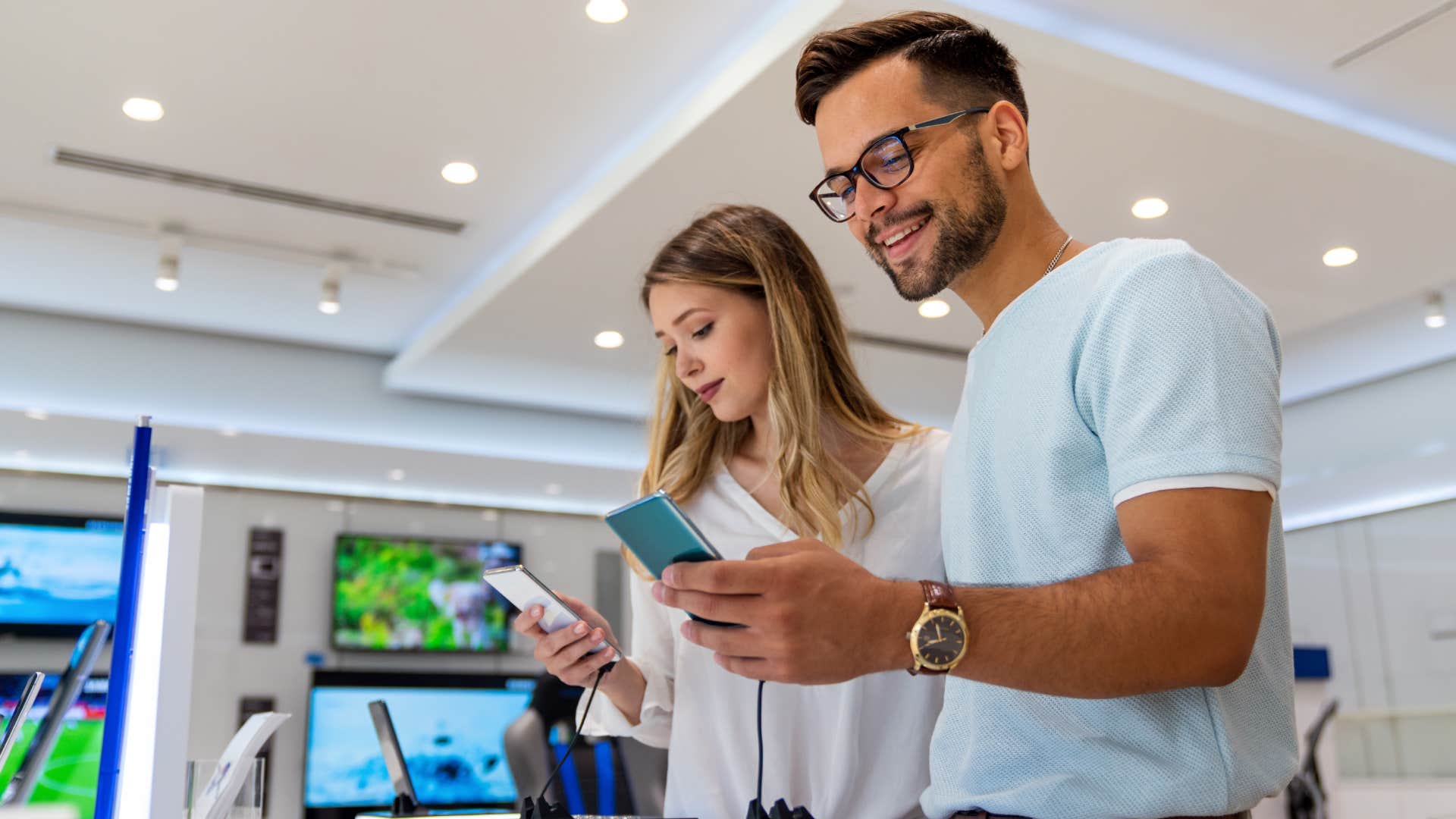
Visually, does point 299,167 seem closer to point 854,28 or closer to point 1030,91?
point 1030,91

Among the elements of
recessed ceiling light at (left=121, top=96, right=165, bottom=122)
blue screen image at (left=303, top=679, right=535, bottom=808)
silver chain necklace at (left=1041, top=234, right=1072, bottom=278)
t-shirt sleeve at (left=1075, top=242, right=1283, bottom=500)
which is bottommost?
blue screen image at (left=303, top=679, right=535, bottom=808)

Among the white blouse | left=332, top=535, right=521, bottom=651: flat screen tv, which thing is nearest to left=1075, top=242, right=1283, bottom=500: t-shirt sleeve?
the white blouse

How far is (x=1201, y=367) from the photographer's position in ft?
2.76

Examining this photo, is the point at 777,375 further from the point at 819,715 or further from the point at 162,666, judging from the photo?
the point at 162,666

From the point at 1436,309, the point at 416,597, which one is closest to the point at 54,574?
the point at 416,597

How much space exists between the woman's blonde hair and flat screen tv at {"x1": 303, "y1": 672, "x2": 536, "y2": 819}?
13.5 ft

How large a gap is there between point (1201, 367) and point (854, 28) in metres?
0.53

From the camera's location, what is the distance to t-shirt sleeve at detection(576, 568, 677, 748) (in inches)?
64.2

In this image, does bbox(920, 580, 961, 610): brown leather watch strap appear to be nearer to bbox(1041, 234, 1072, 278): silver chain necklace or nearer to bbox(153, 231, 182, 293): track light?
bbox(1041, 234, 1072, 278): silver chain necklace

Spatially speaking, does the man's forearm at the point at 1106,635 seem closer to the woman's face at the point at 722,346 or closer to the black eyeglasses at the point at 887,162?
the black eyeglasses at the point at 887,162

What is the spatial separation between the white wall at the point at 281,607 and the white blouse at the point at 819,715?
447 cm

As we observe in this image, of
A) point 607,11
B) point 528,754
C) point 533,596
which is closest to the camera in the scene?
point 533,596

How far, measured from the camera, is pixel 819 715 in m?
1.44

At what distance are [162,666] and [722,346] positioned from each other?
79 cm
